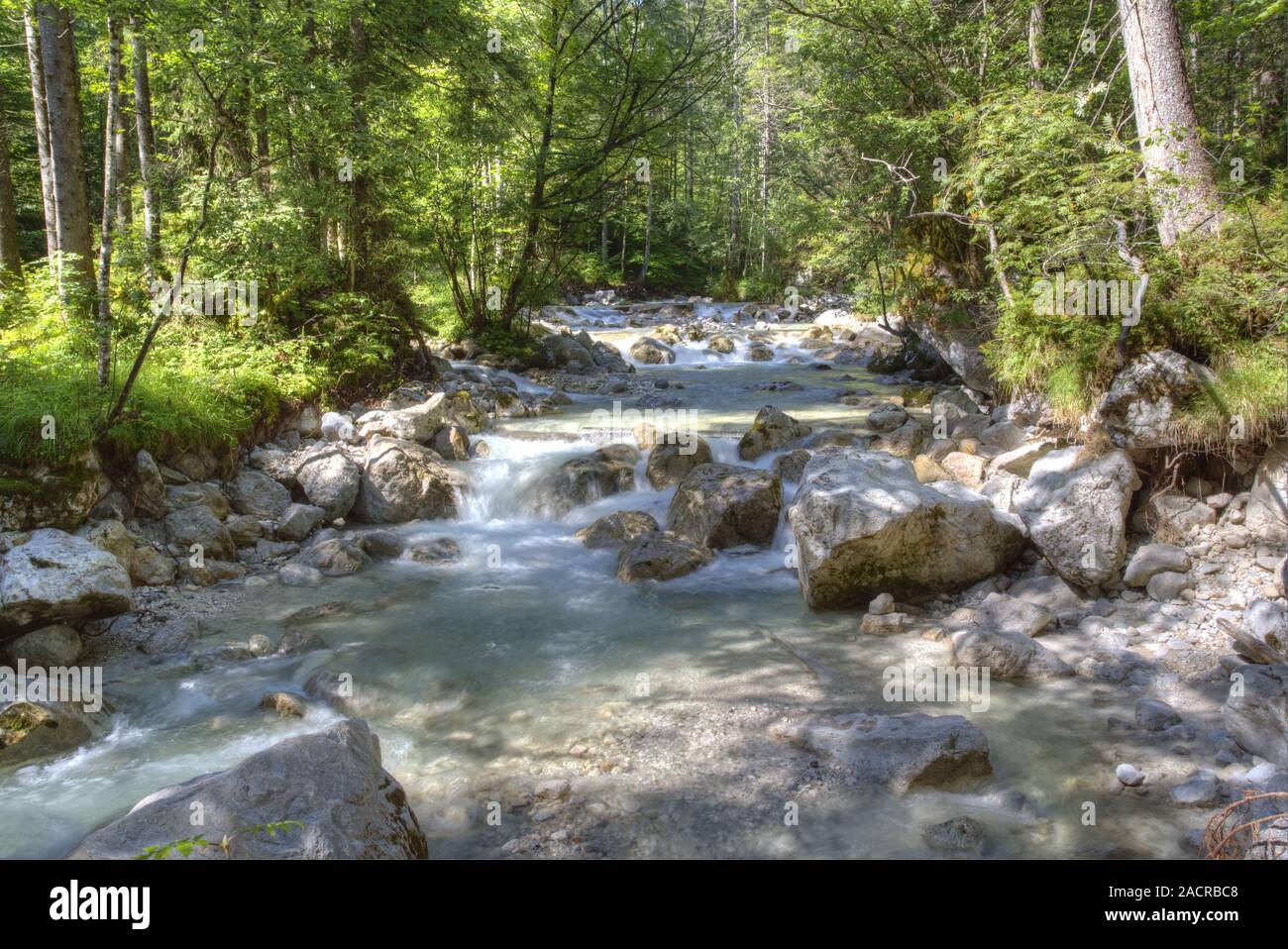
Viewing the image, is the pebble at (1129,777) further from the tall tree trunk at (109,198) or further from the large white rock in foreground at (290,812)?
the tall tree trunk at (109,198)

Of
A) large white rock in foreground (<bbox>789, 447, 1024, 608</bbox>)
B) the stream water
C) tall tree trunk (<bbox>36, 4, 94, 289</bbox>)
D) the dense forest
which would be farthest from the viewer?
tall tree trunk (<bbox>36, 4, 94, 289</bbox>)

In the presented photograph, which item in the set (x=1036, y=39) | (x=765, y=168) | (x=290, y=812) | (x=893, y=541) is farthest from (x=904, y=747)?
(x=765, y=168)

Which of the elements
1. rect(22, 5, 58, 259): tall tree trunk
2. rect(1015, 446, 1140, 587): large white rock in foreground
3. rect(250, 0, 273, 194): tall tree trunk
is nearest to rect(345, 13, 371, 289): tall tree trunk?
rect(250, 0, 273, 194): tall tree trunk

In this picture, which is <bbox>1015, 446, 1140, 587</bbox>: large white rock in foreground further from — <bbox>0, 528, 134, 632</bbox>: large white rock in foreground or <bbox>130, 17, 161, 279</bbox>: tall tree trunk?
<bbox>130, 17, 161, 279</bbox>: tall tree trunk

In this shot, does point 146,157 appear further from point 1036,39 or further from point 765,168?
point 765,168

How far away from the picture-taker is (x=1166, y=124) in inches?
307

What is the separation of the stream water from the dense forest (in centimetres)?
334

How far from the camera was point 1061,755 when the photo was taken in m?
5.00

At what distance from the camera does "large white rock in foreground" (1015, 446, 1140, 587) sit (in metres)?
7.09

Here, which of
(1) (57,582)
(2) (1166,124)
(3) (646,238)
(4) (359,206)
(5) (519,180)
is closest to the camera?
(1) (57,582)

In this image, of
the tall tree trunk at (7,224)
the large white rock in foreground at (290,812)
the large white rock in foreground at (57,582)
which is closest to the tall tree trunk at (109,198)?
the large white rock in foreground at (57,582)

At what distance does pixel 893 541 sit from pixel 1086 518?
184 centimetres

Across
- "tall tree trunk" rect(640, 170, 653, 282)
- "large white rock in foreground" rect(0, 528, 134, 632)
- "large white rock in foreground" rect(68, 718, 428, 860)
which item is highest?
"tall tree trunk" rect(640, 170, 653, 282)

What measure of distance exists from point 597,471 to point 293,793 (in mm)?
7403
